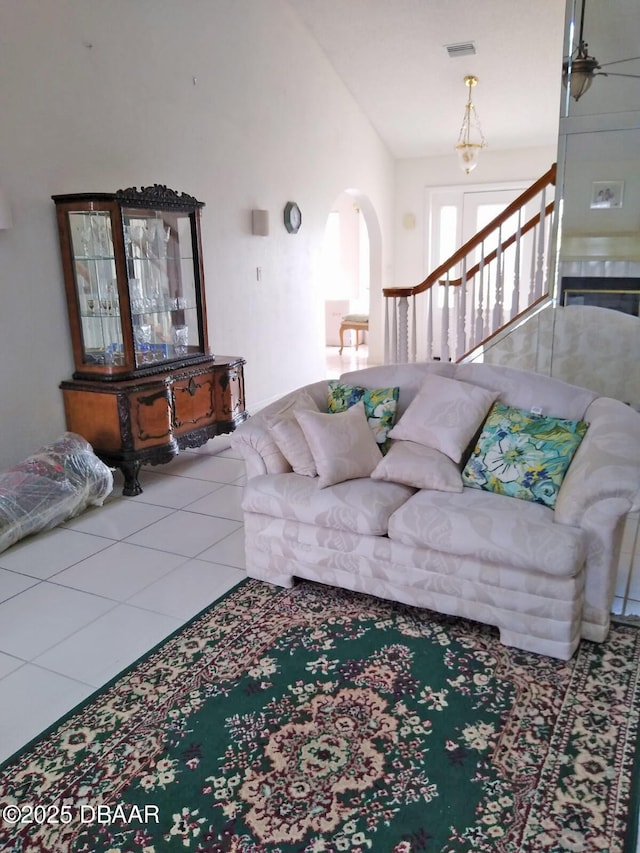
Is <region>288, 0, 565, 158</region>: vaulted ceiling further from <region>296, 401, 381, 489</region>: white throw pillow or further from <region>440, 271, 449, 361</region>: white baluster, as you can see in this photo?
<region>296, 401, 381, 489</region>: white throw pillow

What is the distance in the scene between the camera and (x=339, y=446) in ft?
9.52

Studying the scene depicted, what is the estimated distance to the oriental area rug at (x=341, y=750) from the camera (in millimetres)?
1683

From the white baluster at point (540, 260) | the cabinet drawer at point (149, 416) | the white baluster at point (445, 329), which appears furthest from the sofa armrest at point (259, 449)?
the white baluster at point (540, 260)

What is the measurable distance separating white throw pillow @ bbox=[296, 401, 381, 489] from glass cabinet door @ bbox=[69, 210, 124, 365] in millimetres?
1725

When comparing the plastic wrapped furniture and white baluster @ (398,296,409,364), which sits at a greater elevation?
white baluster @ (398,296,409,364)

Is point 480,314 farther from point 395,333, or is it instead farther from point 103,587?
point 103,587

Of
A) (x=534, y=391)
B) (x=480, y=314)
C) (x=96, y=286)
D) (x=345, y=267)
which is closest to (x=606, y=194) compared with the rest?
(x=480, y=314)

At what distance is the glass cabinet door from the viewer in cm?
394

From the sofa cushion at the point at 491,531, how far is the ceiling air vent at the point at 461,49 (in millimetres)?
4951

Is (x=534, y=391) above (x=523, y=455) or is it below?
above

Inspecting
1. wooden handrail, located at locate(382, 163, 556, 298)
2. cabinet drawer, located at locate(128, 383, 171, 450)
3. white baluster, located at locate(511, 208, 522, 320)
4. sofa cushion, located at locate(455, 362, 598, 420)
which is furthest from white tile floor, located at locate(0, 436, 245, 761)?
white baluster, located at locate(511, 208, 522, 320)

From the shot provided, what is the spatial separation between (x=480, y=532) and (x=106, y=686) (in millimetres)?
1428

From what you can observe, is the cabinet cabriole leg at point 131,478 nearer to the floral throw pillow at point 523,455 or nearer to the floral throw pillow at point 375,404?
the floral throw pillow at point 375,404

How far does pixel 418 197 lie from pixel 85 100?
554cm
